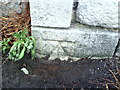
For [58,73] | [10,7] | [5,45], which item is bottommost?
[58,73]

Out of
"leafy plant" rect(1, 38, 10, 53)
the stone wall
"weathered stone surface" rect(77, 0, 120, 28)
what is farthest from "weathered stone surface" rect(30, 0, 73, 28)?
"leafy plant" rect(1, 38, 10, 53)

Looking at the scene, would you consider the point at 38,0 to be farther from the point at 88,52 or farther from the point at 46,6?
the point at 88,52

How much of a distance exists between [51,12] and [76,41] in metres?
0.33

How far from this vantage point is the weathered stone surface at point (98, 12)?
127 cm

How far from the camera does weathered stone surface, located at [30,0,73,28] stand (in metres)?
1.28

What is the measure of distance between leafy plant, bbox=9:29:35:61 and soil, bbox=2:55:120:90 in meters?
0.07

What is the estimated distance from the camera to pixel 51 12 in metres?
1.32

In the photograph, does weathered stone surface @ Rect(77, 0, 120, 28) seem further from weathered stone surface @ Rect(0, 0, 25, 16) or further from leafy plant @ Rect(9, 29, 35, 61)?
weathered stone surface @ Rect(0, 0, 25, 16)

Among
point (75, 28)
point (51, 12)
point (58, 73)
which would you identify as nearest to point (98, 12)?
point (75, 28)

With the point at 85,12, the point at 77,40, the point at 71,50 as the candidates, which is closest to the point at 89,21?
the point at 85,12

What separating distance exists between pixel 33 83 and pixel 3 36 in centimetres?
63

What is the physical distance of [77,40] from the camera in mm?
1432

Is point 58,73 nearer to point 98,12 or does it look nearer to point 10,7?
point 98,12

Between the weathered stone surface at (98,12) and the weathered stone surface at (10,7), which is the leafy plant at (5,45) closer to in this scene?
the weathered stone surface at (10,7)
